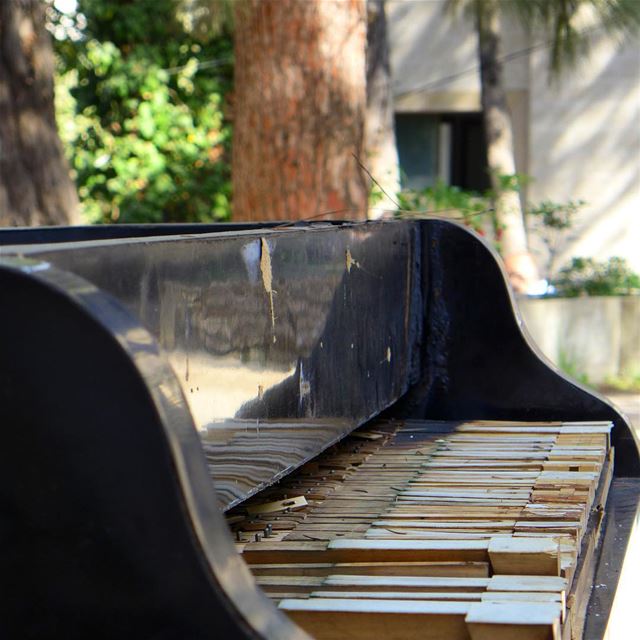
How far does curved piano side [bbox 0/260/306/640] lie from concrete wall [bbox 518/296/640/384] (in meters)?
7.18

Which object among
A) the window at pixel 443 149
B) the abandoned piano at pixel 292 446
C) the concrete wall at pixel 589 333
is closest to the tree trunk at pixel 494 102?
the concrete wall at pixel 589 333

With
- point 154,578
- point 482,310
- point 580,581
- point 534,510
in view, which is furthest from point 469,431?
point 154,578

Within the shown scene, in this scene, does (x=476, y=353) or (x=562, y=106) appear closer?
(x=476, y=353)

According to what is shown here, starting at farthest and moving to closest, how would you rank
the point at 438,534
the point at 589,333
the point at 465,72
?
1. the point at 465,72
2. the point at 589,333
3. the point at 438,534

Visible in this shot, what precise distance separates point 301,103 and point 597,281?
4.55 m

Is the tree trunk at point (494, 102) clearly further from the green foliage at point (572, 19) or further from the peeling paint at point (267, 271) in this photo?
the peeling paint at point (267, 271)

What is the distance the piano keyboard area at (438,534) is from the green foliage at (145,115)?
30.8ft

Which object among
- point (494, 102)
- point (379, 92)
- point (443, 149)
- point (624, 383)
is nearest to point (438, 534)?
point (624, 383)

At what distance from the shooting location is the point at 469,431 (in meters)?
3.40

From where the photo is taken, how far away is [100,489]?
140cm

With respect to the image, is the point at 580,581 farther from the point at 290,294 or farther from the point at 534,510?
the point at 290,294

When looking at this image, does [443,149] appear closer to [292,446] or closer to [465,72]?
[465,72]

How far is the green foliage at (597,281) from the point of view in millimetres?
9641

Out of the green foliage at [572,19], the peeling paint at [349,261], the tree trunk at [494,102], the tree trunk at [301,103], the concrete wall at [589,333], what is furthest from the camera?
the tree trunk at [494,102]
